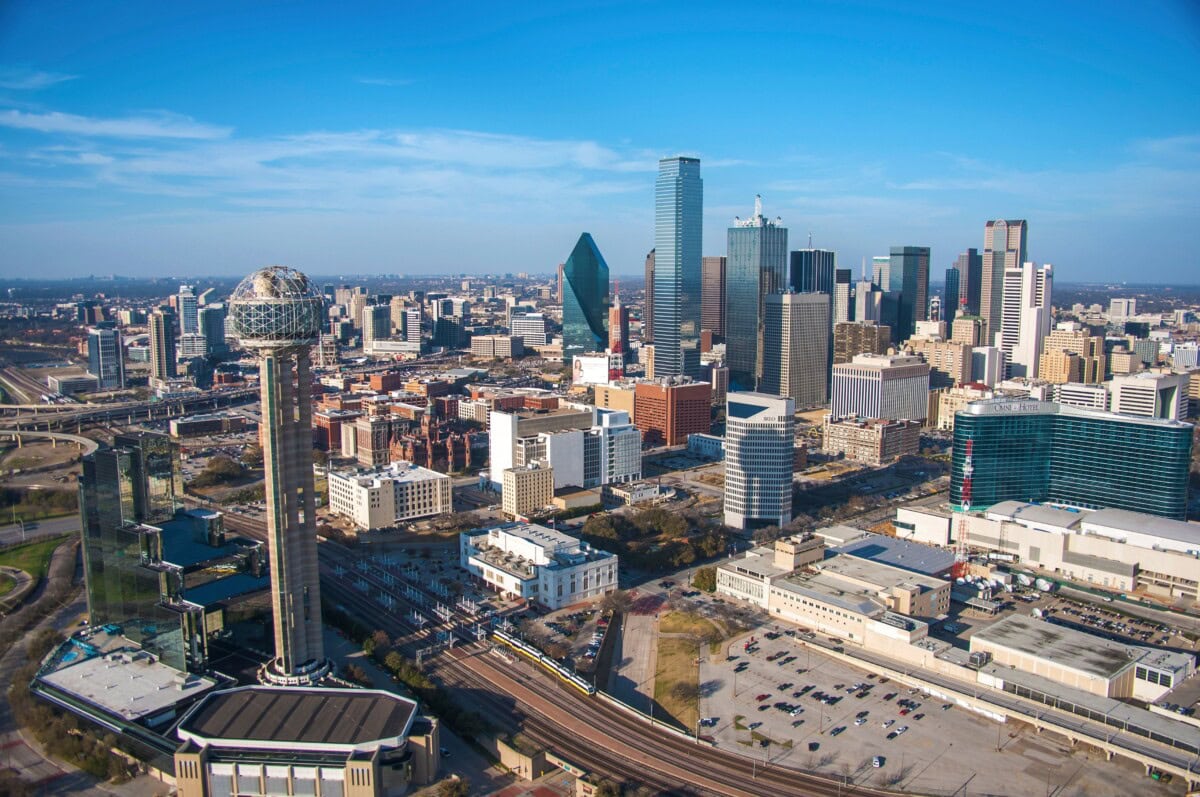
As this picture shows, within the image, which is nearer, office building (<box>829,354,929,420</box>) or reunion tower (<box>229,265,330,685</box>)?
reunion tower (<box>229,265,330,685</box>)

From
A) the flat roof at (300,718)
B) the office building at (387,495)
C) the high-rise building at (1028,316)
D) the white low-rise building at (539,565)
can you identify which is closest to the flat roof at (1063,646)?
the white low-rise building at (539,565)

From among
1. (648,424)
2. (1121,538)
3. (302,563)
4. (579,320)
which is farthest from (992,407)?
(579,320)

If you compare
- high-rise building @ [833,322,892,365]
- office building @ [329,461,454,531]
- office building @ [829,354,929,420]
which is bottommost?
office building @ [329,461,454,531]

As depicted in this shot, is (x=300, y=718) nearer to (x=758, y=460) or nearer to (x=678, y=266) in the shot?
(x=758, y=460)

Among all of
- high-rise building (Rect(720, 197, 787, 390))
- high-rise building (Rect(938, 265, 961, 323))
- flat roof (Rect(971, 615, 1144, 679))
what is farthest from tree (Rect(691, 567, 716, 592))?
high-rise building (Rect(938, 265, 961, 323))

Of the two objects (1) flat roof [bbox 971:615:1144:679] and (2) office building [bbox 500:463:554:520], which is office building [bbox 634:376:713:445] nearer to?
(2) office building [bbox 500:463:554:520]

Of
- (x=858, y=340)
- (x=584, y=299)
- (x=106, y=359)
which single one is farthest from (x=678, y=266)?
(x=106, y=359)

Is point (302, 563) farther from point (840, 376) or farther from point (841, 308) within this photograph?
point (841, 308)
